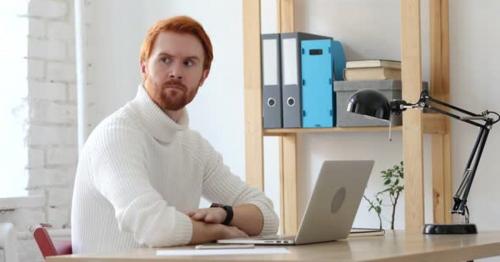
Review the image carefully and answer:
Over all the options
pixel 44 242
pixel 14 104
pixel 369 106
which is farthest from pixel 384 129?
A: pixel 44 242

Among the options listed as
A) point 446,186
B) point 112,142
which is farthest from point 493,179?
point 112,142

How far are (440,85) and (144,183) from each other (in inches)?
70.3

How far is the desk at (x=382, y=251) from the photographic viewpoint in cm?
191

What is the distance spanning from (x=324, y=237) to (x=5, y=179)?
2.06 meters

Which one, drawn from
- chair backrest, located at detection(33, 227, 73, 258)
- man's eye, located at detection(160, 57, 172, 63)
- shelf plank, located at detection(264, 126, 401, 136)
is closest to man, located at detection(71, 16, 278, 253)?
man's eye, located at detection(160, 57, 172, 63)

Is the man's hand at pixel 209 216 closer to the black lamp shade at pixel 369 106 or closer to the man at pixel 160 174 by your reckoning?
the man at pixel 160 174

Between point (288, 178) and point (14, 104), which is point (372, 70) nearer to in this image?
point (288, 178)

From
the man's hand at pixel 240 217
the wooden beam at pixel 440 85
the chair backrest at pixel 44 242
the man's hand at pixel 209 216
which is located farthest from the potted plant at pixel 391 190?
the chair backrest at pixel 44 242

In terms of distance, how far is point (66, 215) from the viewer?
4.29m

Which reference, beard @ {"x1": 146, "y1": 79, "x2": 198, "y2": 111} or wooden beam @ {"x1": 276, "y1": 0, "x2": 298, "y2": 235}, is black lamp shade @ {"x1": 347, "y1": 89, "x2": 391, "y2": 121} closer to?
beard @ {"x1": 146, "y1": 79, "x2": 198, "y2": 111}

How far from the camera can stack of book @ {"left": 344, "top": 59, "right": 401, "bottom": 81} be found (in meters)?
3.74

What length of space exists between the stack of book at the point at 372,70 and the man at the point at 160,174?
3.16ft

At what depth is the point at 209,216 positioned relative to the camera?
2.48 meters

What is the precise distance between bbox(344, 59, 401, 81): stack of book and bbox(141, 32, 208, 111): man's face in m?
1.13
